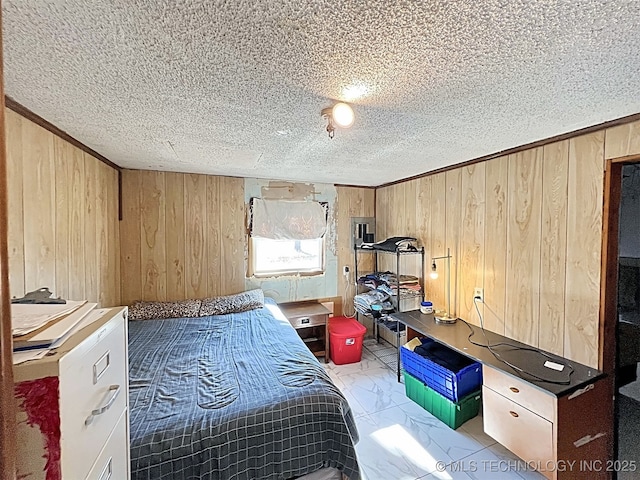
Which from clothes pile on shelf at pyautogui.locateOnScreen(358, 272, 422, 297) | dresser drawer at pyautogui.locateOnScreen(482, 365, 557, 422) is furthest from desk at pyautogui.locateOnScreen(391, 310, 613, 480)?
clothes pile on shelf at pyautogui.locateOnScreen(358, 272, 422, 297)

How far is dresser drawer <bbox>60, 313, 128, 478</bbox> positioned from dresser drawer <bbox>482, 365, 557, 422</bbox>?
6.45 ft

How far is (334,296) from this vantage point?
3678 mm

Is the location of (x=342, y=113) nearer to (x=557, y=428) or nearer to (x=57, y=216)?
(x=57, y=216)

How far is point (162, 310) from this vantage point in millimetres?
2748

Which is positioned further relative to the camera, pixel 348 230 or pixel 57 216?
pixel 348 230

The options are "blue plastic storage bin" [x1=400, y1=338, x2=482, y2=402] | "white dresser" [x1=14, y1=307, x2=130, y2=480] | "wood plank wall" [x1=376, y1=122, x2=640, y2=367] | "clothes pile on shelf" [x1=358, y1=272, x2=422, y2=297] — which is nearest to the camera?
"white dresser" [x1=14, y1=307, x2=130, y2=480]

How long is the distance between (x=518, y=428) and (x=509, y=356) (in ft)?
1.36

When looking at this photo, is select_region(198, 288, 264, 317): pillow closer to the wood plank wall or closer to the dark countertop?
the dark countertop

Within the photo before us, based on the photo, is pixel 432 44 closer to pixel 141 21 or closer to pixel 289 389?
pixel 141 21

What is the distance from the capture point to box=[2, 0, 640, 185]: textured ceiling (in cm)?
77

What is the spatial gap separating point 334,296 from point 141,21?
3.26 m

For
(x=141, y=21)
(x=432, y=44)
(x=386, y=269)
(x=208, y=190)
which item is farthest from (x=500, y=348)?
(x=208, y=190)

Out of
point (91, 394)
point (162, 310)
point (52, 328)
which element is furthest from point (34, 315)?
point (162, 310)

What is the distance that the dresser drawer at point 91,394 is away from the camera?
0.62 m
